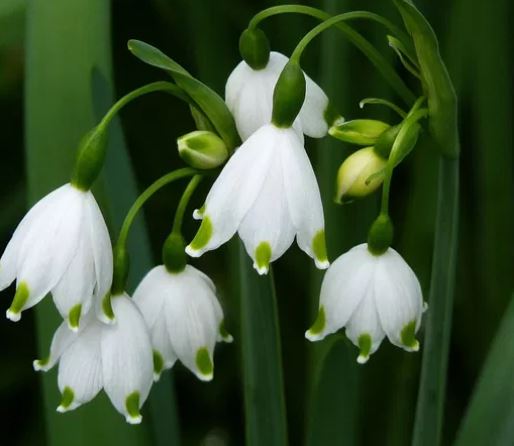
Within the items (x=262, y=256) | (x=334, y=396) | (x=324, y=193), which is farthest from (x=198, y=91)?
Result: (x=324, y=193)

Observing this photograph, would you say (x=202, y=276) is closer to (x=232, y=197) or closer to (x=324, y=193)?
(x=232, y=197)

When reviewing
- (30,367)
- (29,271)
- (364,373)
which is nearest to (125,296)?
(29,271)

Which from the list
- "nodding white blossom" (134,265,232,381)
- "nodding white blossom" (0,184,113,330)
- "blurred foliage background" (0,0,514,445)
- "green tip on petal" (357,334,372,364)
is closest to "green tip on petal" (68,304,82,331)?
"nodding white blossom" (0,184,113,330)

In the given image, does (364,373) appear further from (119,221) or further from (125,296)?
(125,296)

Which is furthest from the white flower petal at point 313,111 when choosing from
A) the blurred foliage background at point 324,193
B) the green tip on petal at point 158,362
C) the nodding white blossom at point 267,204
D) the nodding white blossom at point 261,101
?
the blurred foliage background at point 324,193

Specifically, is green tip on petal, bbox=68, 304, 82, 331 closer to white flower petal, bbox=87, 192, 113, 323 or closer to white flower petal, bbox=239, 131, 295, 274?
white flower petal, bbox=87, 192, 113, 323
